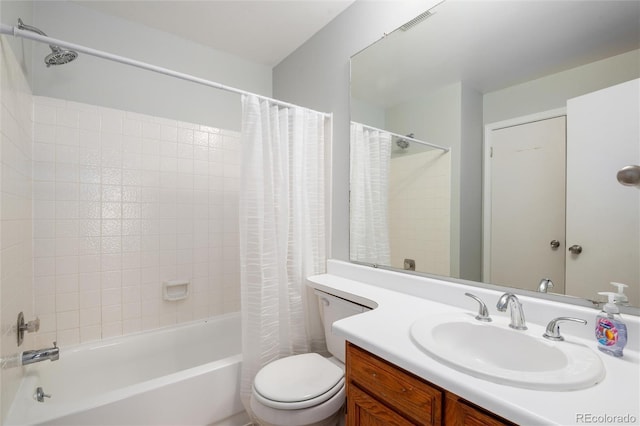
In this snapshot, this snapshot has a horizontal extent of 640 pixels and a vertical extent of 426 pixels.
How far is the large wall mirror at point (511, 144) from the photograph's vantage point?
889mm

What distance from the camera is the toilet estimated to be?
3.73ft

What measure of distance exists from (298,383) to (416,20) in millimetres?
1815

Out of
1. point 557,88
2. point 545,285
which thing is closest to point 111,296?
point 545,285

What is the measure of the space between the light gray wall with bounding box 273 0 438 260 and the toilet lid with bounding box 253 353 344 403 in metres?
0.65

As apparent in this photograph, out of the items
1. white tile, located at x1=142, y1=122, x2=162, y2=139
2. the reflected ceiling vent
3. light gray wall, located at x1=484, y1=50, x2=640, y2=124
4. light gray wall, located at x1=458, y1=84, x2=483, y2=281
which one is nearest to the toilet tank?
light gray wall, located at x1=458, y1=84, x2=483, y2=281

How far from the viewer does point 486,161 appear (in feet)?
3.84

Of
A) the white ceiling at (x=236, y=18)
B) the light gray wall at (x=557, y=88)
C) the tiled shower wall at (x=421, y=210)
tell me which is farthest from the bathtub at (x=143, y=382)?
the white ceiling at (x=236, y=18)

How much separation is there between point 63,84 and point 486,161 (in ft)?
7.91

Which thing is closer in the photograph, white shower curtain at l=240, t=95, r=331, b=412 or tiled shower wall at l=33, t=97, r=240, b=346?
white shower curtain at l=240, t=95, r=331, b=412

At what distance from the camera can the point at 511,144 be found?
111cm

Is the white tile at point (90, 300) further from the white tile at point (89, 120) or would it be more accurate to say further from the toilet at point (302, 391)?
the toilet at point (302, 391)

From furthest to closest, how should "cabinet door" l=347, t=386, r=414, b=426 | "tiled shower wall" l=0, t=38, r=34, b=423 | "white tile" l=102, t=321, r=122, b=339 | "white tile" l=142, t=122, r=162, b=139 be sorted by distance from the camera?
"white tile" l=142, t=122, r=162, b=139
"white tile" l=102, t=321, r=122, b=339
"tiled shower wall" l=0, t=38, r=34, b=423
"cabinet door" l=347, t=386, r=414, b=426

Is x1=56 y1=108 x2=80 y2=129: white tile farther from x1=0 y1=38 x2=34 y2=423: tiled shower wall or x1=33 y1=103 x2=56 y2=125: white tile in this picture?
x1=0 y1=38 x2=34 y2=423: tiled shower wall

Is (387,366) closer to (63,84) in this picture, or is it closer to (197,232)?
(197,232)
